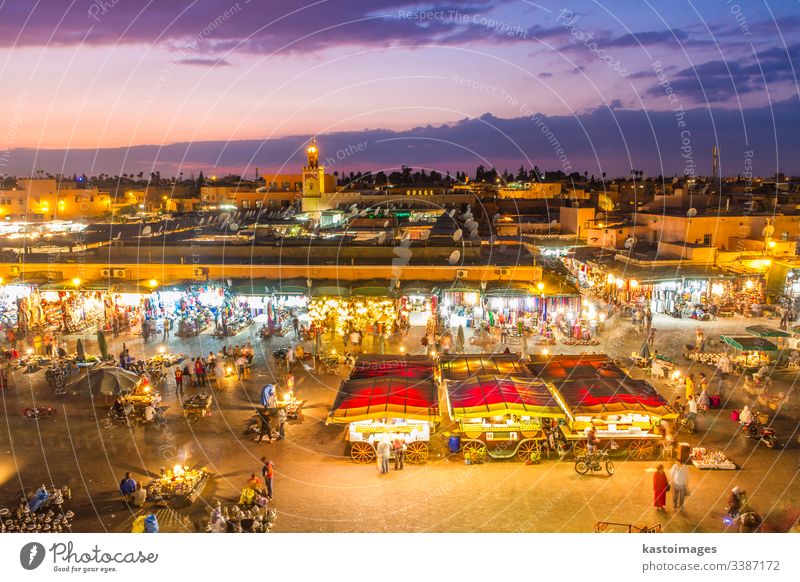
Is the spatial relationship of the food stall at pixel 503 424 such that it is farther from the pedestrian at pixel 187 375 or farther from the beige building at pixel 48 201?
the beige building at pixel 48 201

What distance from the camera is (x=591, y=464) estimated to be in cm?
1112

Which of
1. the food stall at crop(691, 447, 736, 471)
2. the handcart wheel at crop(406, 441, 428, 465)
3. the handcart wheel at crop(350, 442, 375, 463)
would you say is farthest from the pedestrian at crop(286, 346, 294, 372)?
the food stall at crop(691, 447, 736, 471)

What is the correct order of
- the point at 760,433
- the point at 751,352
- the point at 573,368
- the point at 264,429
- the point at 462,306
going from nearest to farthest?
1. the point at 760,433
2. the point at 264,429
3. the point at 573,368
4. the point at 751,352
5. the point at 462,306

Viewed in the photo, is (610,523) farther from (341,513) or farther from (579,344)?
(579,344)

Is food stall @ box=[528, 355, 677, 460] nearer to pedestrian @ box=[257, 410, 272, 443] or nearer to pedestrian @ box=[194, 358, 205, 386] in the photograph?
pedestrian @ box=[257, 410, 272, 443]

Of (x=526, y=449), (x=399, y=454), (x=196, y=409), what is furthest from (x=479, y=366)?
(x=196, y=409)

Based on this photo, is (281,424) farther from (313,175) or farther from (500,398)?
(313,175)

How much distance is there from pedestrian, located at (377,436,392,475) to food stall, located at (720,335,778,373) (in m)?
11.1

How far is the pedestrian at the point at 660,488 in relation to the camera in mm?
9724

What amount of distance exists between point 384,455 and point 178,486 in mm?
3585

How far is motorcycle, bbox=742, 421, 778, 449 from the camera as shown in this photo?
39.9ft

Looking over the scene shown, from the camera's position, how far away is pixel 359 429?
1215 cm

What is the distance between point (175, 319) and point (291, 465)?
1341 centimetres

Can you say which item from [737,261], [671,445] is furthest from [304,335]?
[737,261]
